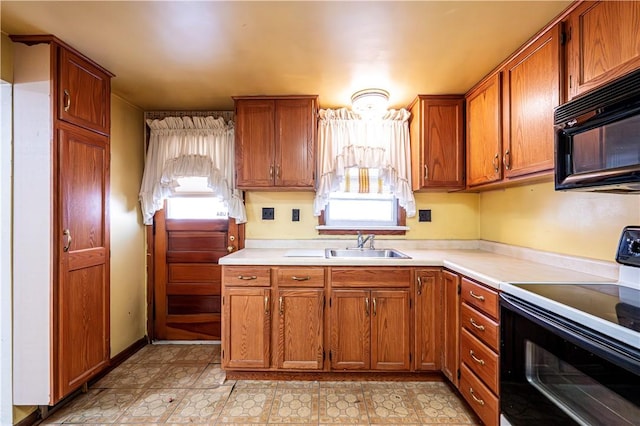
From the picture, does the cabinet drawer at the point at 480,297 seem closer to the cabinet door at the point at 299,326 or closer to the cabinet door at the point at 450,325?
the cabinet door at the point at 450,325

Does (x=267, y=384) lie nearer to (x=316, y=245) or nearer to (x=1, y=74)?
(x=316, y=245)

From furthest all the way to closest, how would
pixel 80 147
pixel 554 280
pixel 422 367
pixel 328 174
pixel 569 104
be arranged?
pixel 328 174 → pixel 422 367 → pixel 80 147 → pixel 554 280 → pixel 569 104

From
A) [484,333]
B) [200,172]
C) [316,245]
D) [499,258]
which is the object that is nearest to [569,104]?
[484,333]

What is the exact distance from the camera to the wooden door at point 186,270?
111 inches

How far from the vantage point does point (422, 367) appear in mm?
2123

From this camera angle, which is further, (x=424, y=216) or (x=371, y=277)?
(x=424, y=216)

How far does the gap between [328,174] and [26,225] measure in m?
2.04

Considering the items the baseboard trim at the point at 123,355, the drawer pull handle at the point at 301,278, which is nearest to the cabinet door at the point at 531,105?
the drawer pull handle at the point at 301,278

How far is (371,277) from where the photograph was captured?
214 centimetres

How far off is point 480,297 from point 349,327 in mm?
913

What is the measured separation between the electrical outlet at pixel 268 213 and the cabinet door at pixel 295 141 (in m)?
0.40

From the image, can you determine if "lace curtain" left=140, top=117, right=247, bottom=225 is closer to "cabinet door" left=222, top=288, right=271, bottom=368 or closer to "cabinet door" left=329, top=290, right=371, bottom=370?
"cabinet door" left=222, top=288, right=271, bottom=368

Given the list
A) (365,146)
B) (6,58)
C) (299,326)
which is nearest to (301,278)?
(299,326)

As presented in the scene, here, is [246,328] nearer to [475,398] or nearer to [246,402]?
[246,402]
